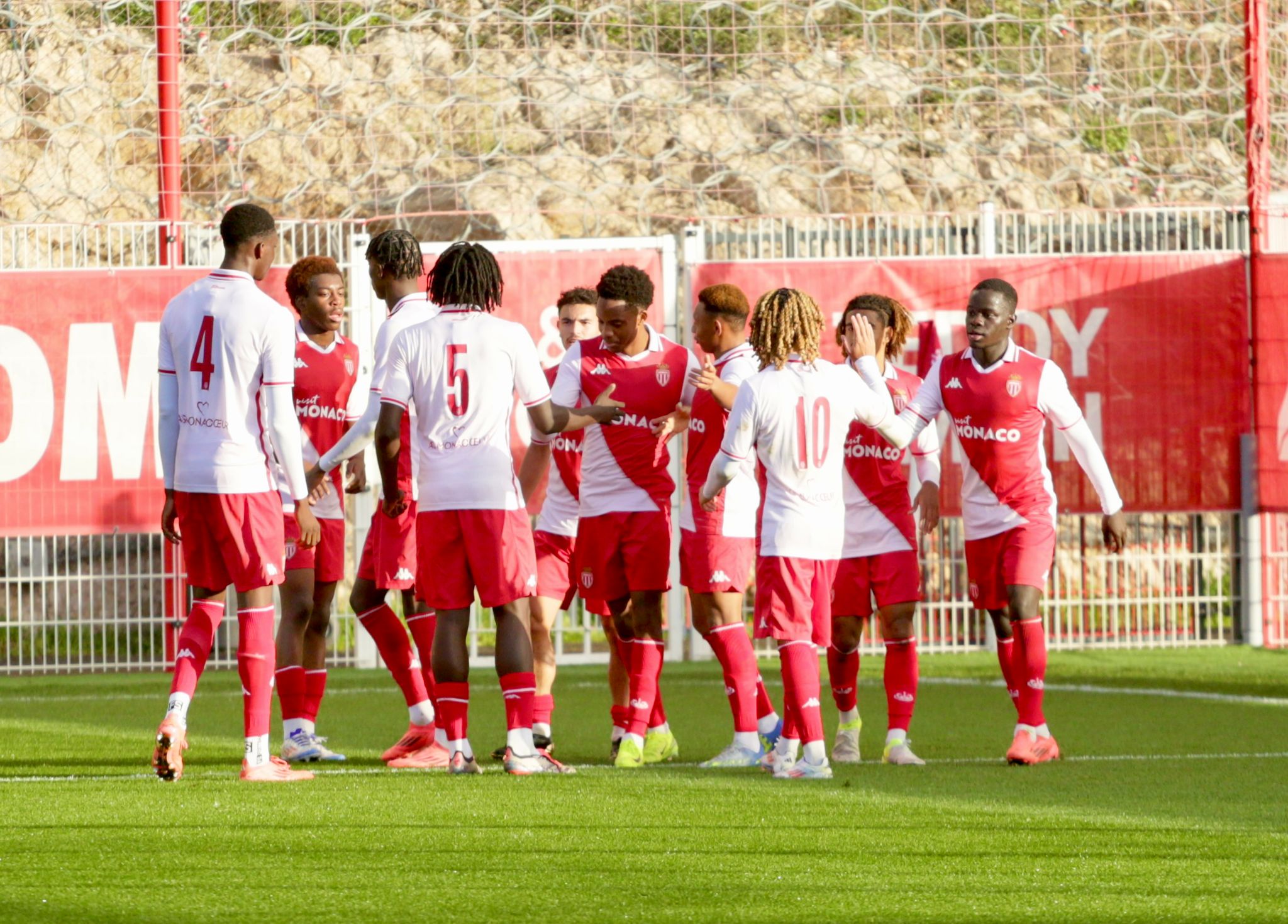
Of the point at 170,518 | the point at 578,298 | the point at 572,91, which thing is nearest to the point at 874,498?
the point at 578,298

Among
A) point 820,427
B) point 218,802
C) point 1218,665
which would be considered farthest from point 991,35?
point 218,802

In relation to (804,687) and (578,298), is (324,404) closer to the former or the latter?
(578,298)

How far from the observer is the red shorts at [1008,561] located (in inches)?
303

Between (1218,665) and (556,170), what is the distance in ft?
24.7

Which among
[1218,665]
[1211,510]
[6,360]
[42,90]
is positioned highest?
A: [42,90]

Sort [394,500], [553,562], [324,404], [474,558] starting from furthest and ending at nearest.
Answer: [553,562], [324,404], [394,500], [474,558]

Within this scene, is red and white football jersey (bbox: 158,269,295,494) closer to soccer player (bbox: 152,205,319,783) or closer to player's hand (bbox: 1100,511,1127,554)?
soccer player (bbox: 152,205,319,783)

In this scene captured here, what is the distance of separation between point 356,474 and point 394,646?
91 centimetres

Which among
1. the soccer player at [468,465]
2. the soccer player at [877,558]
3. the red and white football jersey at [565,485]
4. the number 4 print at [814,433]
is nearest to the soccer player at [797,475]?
the number 4 print at [814,433]

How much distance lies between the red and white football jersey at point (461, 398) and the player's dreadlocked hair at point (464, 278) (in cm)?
7

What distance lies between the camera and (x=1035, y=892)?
4512 mm

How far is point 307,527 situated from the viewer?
21.7 feet

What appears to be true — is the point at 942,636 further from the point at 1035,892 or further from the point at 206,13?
the point at 1035,892

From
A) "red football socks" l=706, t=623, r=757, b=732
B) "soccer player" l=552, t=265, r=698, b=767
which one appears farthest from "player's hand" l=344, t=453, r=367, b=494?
"red football socks" l=706, t=623, r=757, b=732
